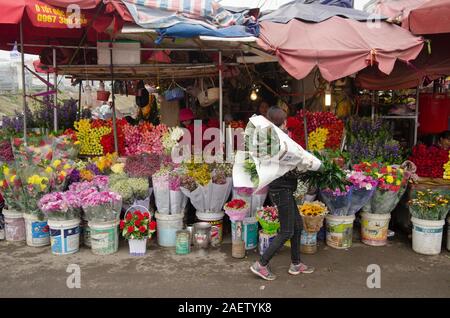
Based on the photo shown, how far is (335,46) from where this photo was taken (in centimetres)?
536

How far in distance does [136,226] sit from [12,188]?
176 cm

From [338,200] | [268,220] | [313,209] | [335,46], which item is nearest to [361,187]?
[338,200]

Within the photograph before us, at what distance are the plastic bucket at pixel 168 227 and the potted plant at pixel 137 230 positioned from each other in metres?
0.31

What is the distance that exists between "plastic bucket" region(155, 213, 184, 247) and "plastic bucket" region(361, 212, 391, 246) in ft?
7.87

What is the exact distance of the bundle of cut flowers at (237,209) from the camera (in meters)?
4.98

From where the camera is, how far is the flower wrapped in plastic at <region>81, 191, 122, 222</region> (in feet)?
16.0

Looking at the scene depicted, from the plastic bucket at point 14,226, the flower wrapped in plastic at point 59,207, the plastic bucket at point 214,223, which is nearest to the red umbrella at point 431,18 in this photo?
the plastic bucket at point 214,223

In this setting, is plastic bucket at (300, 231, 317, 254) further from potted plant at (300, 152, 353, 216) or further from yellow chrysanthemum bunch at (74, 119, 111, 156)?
yellow chrysanthemum bunch at (74, 119, 111, 156)

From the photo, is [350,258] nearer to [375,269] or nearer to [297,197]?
[375,269]

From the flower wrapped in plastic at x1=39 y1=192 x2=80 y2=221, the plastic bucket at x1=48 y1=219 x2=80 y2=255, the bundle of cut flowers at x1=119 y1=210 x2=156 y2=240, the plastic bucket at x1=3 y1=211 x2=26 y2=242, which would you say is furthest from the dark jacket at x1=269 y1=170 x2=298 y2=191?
the plastic bucket at x1=3 y1=211 x2=26 y2=242

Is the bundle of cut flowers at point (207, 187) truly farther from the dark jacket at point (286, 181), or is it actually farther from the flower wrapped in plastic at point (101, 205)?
the dark jacket at point (286, 181)

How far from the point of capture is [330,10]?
6.58 meters

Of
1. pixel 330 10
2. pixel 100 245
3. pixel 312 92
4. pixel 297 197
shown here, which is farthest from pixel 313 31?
pixel 100 245

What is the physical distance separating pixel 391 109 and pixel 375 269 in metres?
3.45
